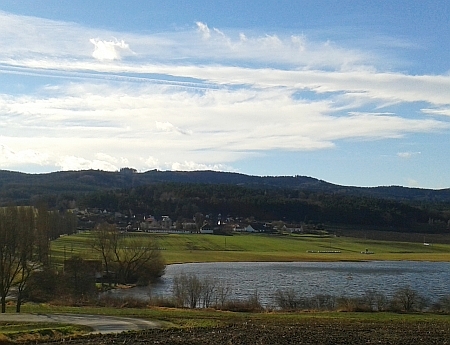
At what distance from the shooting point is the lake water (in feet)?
170

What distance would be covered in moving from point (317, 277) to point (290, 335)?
44240 mm

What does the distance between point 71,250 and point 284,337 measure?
196 ft

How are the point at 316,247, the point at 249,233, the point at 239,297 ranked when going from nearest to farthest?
the point at 239,297 → the point at 316,247 → the point at 249,233

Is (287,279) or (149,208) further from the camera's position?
(149,208)

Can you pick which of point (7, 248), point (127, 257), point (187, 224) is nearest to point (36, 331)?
point (7, 248)

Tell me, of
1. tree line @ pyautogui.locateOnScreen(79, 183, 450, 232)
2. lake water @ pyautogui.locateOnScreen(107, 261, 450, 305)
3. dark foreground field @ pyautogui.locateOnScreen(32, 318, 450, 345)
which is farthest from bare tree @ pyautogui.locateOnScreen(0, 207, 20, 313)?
tree line @ pyautogui.locateOnScreen(79, 183, 450, 232)

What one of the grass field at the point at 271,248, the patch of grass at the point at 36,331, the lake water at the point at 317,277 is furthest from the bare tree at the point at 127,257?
the patch of grass at the point at 36,331

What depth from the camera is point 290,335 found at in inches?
849

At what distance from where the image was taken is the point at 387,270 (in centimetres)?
7600

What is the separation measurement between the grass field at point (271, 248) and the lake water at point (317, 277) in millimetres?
5675

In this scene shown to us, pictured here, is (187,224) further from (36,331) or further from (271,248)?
(36,331)

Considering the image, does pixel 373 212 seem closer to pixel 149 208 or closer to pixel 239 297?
pixel 149 208

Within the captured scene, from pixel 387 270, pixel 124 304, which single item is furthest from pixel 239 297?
pixel 387 270

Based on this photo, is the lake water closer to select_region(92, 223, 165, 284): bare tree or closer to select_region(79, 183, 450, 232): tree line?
select_region(92, 223, 165, 284): bare tree
